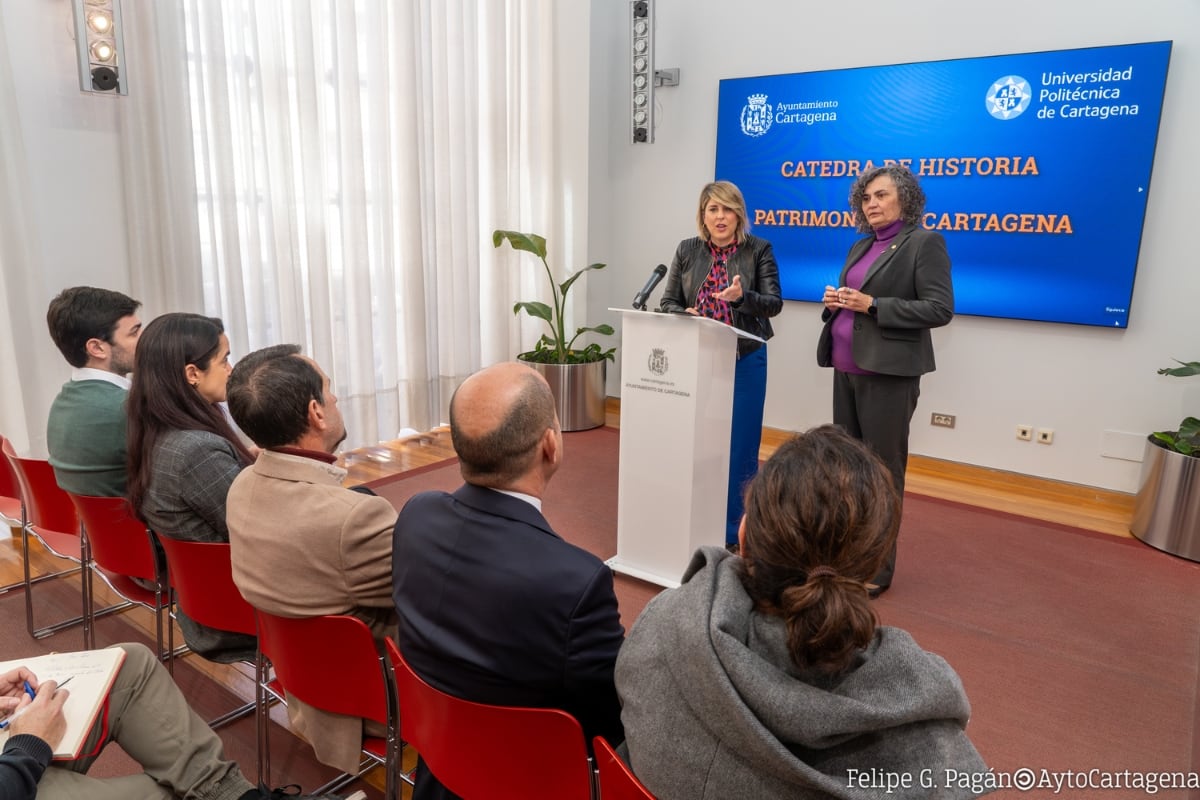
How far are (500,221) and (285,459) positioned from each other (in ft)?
14.4

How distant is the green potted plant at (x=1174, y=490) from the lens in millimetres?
3678

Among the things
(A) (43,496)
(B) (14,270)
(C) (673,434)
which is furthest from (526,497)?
(B) (14,270)

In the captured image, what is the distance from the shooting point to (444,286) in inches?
219

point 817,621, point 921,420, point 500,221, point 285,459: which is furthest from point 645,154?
point 817,621

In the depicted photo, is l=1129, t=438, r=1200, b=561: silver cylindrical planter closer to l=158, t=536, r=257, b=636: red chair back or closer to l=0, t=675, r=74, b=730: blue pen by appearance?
l=158, t=536, r=257, b=636: red chair back

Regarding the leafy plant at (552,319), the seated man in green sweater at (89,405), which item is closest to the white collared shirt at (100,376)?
the seated man in green sweater at (89,405)

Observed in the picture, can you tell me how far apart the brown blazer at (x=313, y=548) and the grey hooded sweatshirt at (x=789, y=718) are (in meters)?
0.88

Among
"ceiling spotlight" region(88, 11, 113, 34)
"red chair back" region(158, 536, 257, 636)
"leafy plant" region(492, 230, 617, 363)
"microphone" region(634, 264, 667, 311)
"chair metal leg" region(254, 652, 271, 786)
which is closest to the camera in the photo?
"red chair back" region(158, 536, 257, 636)

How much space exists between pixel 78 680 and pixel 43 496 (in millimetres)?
1307

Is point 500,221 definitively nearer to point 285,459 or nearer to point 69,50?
point 69,50

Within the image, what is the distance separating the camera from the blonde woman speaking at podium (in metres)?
3.55

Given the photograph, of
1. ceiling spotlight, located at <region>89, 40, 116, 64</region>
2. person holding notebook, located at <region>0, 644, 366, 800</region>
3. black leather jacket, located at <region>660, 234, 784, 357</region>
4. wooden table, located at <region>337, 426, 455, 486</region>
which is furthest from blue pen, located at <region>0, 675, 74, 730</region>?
ceiling spotlight, located at <region>89, 40, 116, 64</region>

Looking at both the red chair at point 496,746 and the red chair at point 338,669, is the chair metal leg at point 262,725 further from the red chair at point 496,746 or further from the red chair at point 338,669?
the red chair at point 496,746

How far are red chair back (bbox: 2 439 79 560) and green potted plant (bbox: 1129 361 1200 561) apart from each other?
4.61 m
